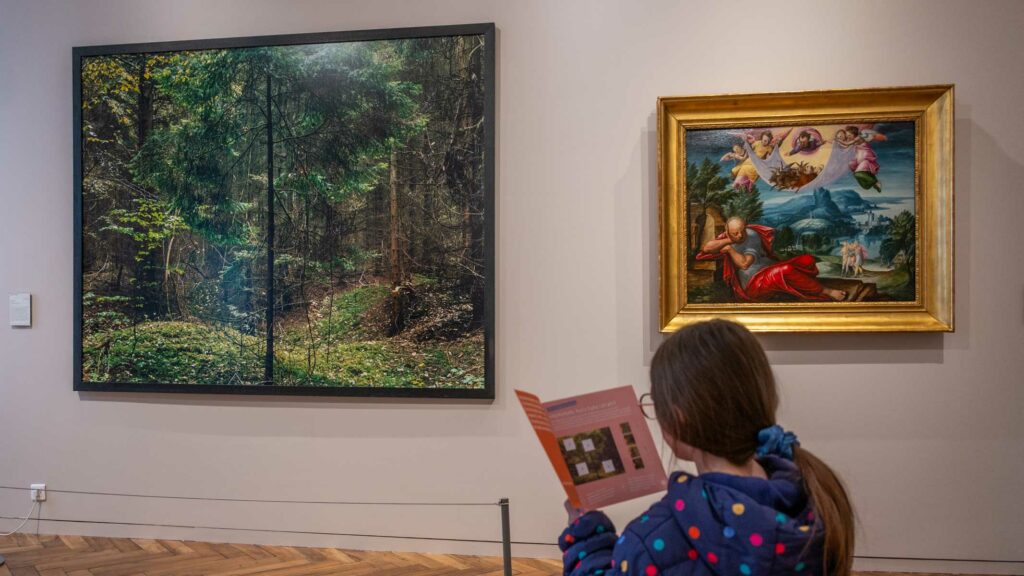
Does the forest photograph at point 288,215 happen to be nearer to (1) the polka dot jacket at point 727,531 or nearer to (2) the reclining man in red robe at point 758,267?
(2) the reclining man in red robe at point 758,267

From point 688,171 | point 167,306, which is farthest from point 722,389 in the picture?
point 167,306

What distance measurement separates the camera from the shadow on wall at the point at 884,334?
3521 mm

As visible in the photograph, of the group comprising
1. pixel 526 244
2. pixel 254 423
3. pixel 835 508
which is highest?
pixel 526 244

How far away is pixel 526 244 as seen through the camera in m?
3.79

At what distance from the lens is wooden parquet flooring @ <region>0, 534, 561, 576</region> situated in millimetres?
3576

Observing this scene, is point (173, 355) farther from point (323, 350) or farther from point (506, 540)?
point (506, 540)

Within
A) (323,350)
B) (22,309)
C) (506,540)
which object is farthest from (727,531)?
(22,309)

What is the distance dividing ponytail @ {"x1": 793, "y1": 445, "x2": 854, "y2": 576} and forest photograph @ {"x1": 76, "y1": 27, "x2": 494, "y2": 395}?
2473 millimetres

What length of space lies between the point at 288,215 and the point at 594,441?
9.04 ft

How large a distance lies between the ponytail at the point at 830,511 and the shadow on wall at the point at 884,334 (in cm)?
228

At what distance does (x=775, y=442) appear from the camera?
54.2 inches

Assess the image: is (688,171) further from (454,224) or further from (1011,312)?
(1011,312)

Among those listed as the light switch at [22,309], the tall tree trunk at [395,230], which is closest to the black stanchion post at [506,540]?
the tall tree trunk at [395,230]

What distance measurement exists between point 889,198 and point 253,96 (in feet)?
11.3
